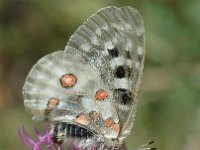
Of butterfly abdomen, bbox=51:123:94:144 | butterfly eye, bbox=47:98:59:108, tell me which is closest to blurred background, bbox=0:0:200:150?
butterfly abdomen, bbox=51:123:94:144

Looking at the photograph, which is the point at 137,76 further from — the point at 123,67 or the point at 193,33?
the point at 193,33

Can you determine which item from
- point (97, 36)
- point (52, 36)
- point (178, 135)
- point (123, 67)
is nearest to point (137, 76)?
point (123, 67)

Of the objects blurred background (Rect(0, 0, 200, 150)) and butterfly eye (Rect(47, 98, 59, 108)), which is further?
blurred background (Rect(0, 0, 200, 150))

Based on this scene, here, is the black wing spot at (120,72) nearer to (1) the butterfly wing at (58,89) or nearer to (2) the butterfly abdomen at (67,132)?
(1) the butterfly wing at (58,89)

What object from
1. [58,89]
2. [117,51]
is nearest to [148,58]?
[117,51]

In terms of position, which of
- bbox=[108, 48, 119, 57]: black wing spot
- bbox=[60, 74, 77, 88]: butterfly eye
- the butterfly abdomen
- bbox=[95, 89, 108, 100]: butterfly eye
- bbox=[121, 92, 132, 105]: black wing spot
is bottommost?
the butterfly abdomen

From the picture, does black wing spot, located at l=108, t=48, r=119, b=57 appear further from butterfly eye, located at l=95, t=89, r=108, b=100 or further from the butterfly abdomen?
the butterfly abdomen

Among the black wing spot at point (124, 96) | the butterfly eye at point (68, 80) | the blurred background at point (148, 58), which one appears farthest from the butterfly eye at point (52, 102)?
the blurred background at point (148, 58)
